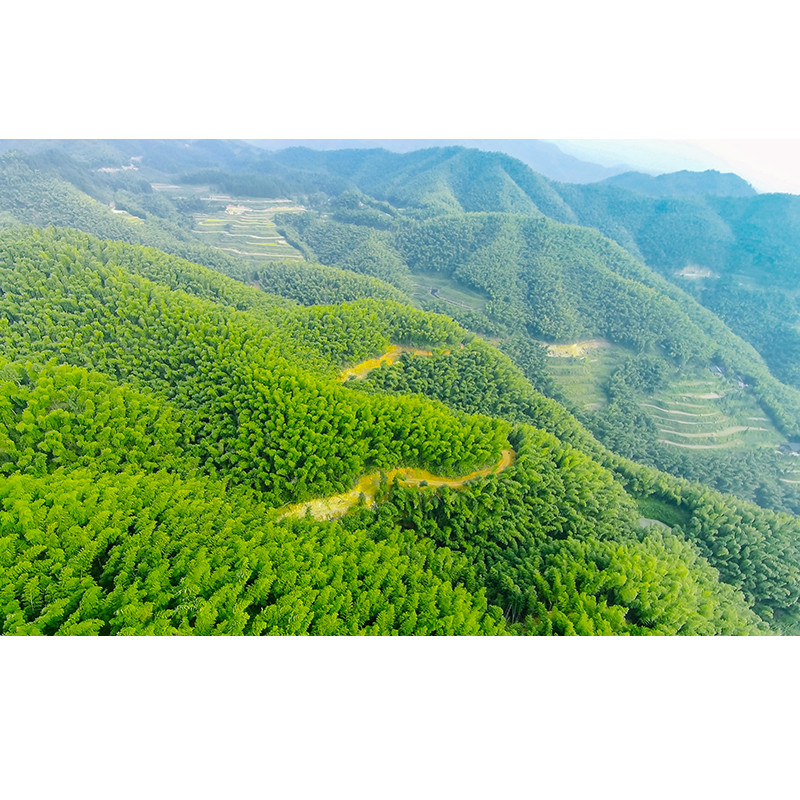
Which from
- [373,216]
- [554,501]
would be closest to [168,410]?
[554,501]

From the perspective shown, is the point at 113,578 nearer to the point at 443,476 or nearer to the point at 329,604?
the point at 329,604

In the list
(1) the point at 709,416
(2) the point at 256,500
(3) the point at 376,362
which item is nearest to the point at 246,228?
(3) the point at 376,362

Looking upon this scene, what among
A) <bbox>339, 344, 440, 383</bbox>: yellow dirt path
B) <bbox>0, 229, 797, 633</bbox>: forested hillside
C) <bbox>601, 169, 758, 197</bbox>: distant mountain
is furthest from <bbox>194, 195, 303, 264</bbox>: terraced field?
<bbox>601, 169, 758, 197</bbox>: distant mountain

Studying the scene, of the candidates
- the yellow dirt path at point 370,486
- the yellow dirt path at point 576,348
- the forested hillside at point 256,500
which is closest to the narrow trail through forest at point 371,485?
the yellow dirt path at point 370,486

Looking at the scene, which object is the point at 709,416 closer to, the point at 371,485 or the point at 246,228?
the point at 371,485

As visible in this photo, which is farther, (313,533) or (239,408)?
(239,408)

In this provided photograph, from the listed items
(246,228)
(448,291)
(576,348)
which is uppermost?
(246,228)
